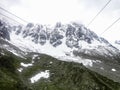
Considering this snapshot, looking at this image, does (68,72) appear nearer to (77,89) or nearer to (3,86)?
(77,89)

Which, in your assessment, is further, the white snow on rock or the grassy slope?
the white snow on rock

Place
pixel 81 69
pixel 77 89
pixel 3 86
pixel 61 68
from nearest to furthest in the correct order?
1. pixel 3 86
2. pixel 77 89
3. pixel 81 69
4. pixel 61 68

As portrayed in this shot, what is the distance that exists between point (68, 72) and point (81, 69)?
10.6m

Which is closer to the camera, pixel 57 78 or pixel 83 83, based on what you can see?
pixel 83 83

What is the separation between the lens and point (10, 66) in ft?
586

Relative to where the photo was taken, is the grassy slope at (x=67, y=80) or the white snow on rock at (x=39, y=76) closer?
the grassy slope at (x=67, y=80)

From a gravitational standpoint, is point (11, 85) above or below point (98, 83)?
below

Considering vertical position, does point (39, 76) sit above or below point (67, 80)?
above

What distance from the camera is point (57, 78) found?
180 metres

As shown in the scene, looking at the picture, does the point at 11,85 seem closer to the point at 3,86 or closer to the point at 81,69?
the point at 3,86

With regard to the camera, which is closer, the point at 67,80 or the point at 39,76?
the point at 67,80

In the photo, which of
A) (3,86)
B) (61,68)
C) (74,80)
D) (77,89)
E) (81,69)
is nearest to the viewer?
(3,86)

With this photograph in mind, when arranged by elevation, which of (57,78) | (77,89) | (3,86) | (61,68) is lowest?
(3,86)

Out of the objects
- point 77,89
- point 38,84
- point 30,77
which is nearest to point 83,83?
point 77,89
